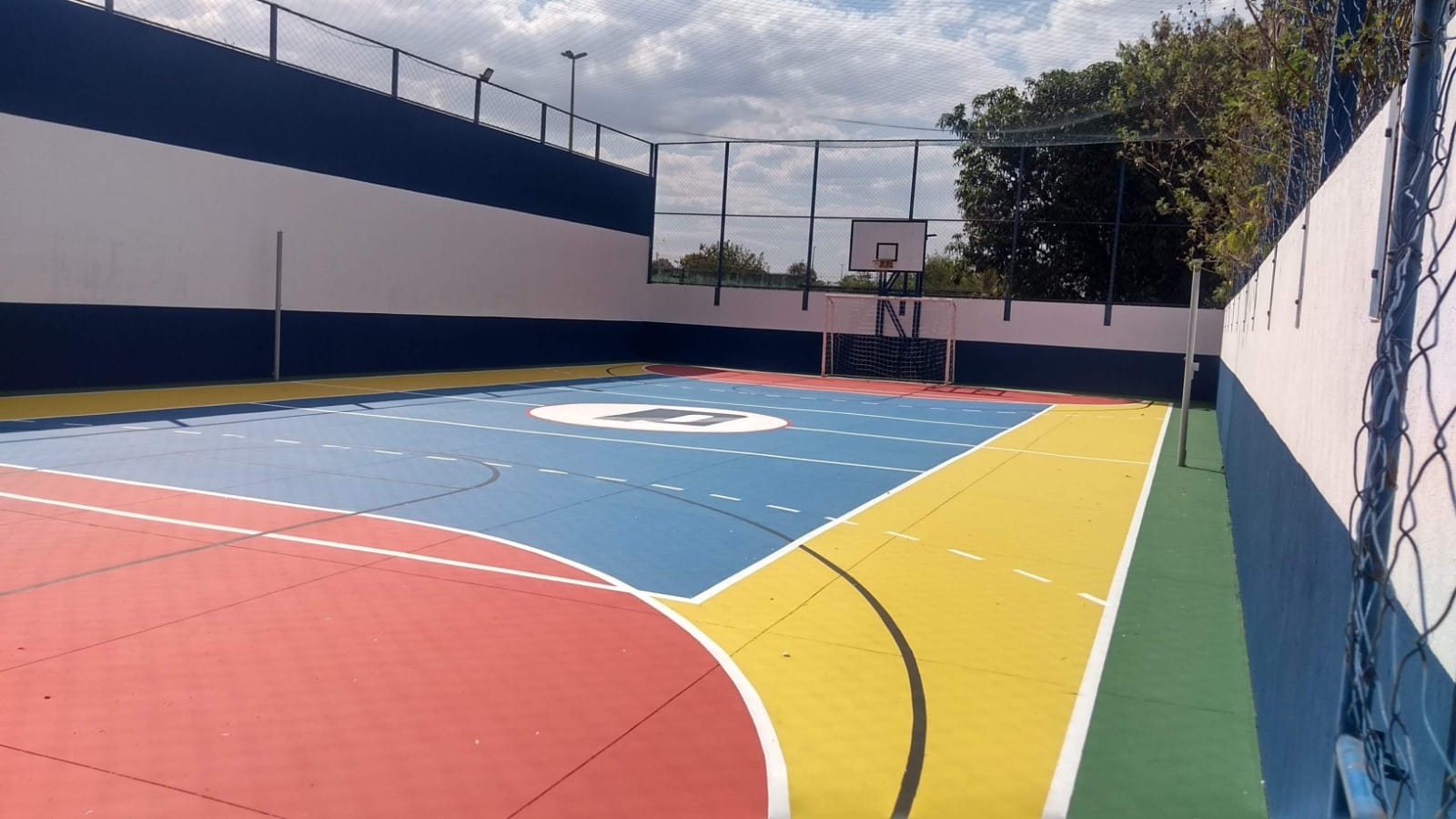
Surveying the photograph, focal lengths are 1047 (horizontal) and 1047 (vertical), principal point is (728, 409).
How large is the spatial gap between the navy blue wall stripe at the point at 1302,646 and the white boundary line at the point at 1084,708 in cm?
69

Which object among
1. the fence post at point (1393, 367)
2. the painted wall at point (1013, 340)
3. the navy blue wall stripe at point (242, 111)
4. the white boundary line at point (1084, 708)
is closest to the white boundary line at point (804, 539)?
the white boundary line at point (1084, 708)

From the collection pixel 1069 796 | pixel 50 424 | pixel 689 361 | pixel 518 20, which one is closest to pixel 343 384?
pixel 50 424

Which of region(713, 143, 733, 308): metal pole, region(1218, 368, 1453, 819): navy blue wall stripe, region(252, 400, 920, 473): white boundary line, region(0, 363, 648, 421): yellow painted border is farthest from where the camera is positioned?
region(713, 143, 733, 308): metal pole

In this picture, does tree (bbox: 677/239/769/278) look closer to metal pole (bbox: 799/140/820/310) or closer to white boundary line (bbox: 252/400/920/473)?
metal pole (bbox: 799/140/820/310)

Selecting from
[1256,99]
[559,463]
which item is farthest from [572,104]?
[1256,99]

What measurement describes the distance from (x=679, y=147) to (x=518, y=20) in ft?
28.6

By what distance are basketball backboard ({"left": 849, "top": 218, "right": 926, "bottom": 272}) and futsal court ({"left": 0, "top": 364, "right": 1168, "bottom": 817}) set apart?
1517cm

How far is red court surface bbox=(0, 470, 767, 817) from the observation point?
12.2 ft

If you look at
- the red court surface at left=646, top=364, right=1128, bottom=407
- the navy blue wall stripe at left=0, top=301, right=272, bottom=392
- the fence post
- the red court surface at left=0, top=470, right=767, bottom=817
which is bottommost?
the red court surface at left=0, top=470, right=767, bottom=817

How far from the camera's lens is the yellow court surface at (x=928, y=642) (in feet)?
13.2

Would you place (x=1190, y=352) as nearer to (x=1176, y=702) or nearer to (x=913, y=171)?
(x=1176, y=702)

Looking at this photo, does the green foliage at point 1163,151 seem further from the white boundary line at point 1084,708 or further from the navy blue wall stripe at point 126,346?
the navy blue wall stripe at point 126,346

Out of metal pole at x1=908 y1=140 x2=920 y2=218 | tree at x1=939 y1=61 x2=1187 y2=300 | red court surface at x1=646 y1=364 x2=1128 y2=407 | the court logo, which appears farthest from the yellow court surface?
tree at x1=939 y1=61 x2=1187 y2=300

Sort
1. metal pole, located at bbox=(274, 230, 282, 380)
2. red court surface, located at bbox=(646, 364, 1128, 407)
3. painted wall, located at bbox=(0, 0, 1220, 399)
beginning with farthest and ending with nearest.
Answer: red court surface, located at bbox=(646, 364, 1128, 407) → metal pole, located at bbox=(274, 230, 282, 380) → painted wall, located at bbox=(0, 0, 1220, 399)
